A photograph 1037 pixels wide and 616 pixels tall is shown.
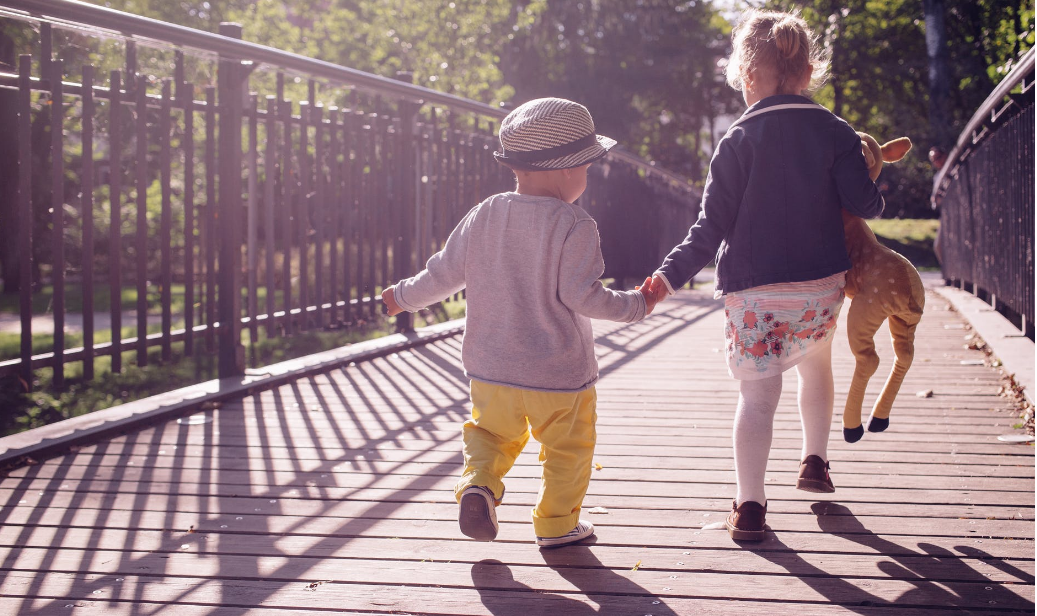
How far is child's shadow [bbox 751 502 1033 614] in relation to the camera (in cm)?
228

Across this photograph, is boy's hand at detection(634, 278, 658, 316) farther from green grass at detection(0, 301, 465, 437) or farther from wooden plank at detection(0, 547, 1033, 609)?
green grass at detection(0, 301, 465, 437)

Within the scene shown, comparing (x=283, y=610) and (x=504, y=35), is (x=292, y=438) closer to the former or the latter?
(x=283, y=610)

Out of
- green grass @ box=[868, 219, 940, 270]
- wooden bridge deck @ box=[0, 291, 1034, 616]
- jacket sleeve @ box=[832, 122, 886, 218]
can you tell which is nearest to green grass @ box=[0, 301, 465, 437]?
wooden bridge deck @ box=[0, 291, 1034, 616]

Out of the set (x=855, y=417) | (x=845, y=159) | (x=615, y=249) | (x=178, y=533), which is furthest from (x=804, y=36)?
(x=615, y=249)

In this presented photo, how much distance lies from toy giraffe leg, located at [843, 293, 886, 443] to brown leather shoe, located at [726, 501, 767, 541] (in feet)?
1.19

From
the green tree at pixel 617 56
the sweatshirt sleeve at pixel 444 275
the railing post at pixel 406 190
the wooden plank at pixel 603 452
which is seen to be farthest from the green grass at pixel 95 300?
the green tree at pixel 617 56

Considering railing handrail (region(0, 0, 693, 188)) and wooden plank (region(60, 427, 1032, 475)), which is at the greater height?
railing handrail (region(0, 0, 693, 188))

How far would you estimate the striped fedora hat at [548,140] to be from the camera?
2.63 metres

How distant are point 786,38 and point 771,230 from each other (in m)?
0.55

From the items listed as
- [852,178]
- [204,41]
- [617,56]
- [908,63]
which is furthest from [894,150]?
[617,56]

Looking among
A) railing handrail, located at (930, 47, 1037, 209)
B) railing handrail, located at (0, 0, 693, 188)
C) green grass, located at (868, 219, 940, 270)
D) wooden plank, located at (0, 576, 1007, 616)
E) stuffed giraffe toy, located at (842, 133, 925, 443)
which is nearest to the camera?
wooden plank, located at (0, 576, 1007, 616)

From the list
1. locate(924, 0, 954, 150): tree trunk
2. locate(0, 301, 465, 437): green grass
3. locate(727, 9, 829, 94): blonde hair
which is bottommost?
locate(0, 301, 465, 437): green grass

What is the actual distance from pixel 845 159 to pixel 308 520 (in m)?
1.85

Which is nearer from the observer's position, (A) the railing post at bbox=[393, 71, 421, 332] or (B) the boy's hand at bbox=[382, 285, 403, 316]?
(B) the boy's hand at bbox=[382, 285, 403, 316]
